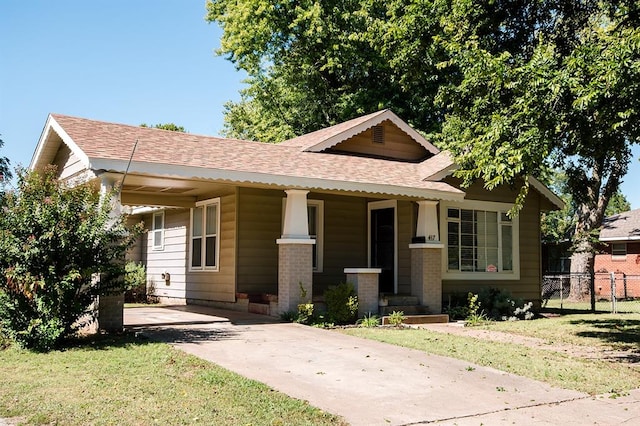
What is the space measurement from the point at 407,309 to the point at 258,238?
403cm

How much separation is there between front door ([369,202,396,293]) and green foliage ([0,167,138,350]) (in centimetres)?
792

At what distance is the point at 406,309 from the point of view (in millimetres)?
14266

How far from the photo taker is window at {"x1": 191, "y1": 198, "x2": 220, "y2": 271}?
16.2 metres

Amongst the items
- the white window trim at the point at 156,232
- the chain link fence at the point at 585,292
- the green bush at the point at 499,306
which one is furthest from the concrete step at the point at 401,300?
the chain link fence at the point at 585,292

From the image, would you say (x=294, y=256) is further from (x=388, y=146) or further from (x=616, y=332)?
(x=616, y=332)

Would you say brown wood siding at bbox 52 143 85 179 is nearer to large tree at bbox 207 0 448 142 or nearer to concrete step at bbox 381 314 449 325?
concrete step at bbox 381 314 449 325

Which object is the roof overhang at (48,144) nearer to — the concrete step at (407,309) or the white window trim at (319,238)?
the white window trim at (319,238)

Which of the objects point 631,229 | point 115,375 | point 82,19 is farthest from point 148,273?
point 631,229

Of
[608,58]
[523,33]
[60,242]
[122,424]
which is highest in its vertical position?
[523,33]

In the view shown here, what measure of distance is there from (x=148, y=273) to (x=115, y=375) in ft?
43.8

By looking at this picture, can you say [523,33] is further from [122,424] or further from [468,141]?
[122,424]

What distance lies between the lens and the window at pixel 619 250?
103 feet

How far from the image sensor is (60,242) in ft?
30.3

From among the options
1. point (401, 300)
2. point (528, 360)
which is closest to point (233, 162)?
point (401, 300)
